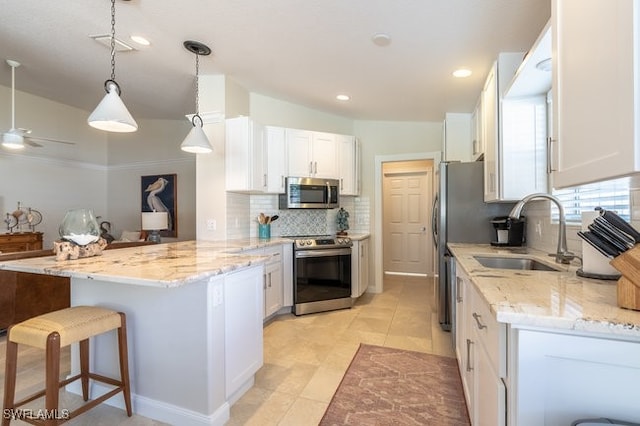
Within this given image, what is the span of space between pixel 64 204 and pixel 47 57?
3678 mm

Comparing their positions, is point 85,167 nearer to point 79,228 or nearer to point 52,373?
point 79,228

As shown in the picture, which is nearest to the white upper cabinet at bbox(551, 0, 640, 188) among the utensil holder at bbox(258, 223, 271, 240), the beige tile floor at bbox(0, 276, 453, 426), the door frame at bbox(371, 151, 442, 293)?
the beige tile floor at bbox(0, 276, 453, 426)

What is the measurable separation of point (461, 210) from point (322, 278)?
1690mm

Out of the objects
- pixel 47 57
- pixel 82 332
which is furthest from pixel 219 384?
pixel 47 57

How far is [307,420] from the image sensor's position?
5.98 feet

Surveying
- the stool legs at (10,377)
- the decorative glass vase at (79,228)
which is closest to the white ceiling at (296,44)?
the decorative glass vase at (79,228)

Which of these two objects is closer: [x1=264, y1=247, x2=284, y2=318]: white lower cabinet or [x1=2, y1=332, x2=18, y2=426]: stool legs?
[x1=2, y1=332, x2=18, y2=426]: stool legs

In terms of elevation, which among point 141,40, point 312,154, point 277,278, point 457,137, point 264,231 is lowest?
point 277,278

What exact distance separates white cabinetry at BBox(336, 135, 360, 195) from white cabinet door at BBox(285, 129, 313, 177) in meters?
0.45

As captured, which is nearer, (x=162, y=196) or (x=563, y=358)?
(x=563, y=358)

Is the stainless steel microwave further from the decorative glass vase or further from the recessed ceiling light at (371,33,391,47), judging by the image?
the decorative glass vase

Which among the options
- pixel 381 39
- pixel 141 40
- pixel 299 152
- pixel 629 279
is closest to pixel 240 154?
pixel 299 152

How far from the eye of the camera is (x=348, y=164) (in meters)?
4.28

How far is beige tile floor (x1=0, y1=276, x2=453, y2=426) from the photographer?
1.87 m
